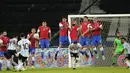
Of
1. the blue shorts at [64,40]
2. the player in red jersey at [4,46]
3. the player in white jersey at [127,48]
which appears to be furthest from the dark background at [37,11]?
the player in white jersey at [127,48]

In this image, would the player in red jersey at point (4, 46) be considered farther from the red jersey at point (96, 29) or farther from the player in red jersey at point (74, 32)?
the red jersey at point (96, 29)

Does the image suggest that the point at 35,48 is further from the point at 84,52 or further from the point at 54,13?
the point at 54,13

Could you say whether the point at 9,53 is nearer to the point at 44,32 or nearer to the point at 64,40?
the point at 44,32

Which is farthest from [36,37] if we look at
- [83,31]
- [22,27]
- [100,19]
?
[22,27]

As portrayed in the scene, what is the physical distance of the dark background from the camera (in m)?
28.9

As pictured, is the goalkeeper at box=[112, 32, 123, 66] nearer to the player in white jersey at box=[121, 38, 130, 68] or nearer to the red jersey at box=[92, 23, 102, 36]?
the player in white jersey at box=[121, 38, 130, 68]

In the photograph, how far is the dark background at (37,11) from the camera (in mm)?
28922

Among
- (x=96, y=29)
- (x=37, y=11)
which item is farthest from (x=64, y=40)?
(x=37, y=11)

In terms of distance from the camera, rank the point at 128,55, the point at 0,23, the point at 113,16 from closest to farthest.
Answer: the point at 128,55 → the point at 113,16 → the point at 0,23

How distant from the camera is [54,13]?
30047mm

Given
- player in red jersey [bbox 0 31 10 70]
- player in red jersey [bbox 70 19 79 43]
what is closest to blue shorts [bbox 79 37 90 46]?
player in red jersey [bbox 70 19 79 43]

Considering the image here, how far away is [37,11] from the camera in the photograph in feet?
100

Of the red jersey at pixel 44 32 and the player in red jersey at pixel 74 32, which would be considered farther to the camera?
the red jersey at pixel 44 32

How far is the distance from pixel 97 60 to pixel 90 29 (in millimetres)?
2324
